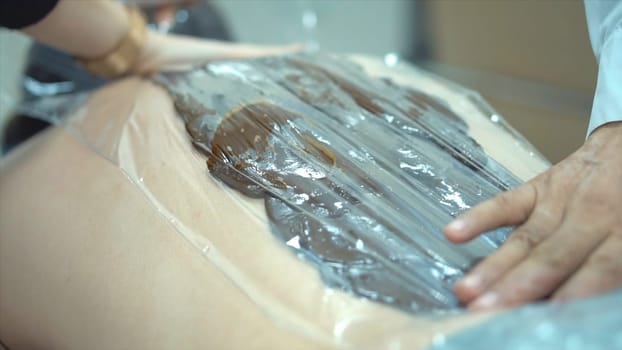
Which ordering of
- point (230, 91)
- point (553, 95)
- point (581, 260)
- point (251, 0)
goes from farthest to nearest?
point (251, 0), point (553, 95), point (230, 91), point (581, 260)

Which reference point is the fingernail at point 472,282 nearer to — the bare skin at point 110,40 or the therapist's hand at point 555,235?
the therapist's hand at point 555,235

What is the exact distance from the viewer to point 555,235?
456mm

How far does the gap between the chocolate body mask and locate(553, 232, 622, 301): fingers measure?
84 mm

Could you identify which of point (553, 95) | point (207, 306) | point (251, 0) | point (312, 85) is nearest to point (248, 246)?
point (207, 306)

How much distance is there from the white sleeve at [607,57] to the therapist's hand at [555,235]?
0.21 ft

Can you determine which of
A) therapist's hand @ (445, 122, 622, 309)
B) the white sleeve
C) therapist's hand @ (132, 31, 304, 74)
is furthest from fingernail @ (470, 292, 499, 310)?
therapist's hand @ (132, 31, 304, 74)

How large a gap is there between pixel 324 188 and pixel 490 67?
42.4 inches

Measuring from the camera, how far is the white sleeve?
1.95 ft

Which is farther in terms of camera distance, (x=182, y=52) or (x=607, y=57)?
(x=182, y=52)

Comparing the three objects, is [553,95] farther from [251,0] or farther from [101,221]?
[101,221]

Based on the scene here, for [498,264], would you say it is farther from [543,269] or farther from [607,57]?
[607,57]

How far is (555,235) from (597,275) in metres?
0.05

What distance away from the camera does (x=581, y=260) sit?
0.44 m

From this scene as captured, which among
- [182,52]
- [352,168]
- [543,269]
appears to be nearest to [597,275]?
[543,269]
